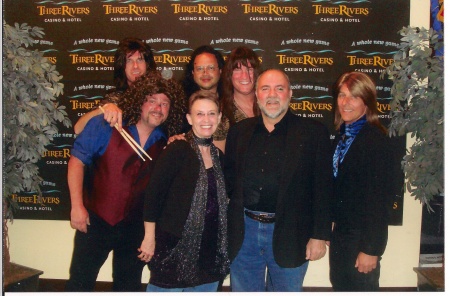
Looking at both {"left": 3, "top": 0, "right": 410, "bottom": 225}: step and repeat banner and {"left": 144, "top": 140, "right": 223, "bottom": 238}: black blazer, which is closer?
{"left": 144, "top": 140, "right": 223, "bottom": 238}: black blazer

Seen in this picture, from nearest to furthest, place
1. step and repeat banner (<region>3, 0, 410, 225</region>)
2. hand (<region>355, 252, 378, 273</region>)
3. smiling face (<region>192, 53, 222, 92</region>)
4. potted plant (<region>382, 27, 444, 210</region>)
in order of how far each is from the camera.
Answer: hand (<region>355, 252, 378, 273</region>)
potted plant (<region>382, 27, 444, 210</region>)
smiling face (<region>192, 53, 222, 92</region>)
step and repeat banner (<region>3, 0, 410, 225</region>)

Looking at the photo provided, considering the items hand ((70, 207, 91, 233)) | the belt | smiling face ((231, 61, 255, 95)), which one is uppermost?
smiling face ((231, 61, 255, 95))

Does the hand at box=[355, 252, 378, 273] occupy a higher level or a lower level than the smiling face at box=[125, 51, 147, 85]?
lower

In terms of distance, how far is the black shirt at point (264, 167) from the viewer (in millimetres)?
2455

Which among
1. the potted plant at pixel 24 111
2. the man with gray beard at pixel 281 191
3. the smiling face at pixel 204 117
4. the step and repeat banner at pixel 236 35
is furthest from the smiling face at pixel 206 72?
the potted plant at pixel 24 111

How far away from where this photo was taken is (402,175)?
277cm

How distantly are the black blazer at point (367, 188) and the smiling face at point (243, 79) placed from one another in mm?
705

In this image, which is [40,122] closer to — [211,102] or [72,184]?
[72,184]

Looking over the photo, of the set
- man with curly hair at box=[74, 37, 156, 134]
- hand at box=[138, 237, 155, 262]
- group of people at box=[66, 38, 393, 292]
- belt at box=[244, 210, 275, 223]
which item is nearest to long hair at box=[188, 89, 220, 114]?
group of people at box=[66, 38, 393, 292]

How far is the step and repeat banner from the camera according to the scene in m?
2.82

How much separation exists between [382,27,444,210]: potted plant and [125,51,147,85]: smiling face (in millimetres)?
1528

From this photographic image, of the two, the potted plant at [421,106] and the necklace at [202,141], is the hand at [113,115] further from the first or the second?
the potted plant at [421,106]

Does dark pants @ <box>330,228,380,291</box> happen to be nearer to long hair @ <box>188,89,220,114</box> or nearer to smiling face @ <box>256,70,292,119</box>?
smiling face @ <box>256,70,292,119</box>

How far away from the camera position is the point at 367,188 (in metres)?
2.47
